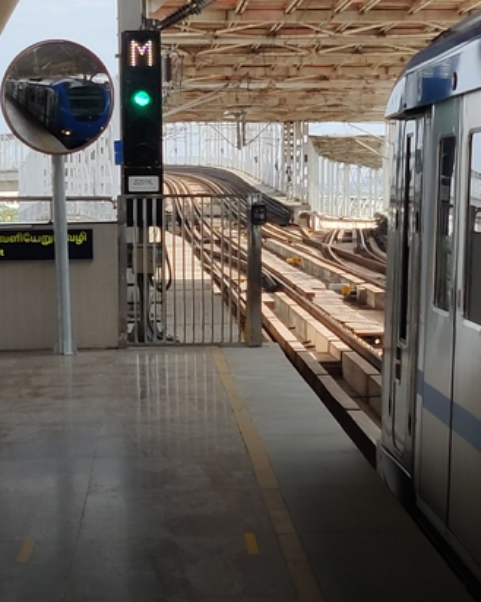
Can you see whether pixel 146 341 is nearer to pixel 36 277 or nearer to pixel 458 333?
pixel 36 277

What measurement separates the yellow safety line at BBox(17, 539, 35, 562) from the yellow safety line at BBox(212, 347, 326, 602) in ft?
4.15

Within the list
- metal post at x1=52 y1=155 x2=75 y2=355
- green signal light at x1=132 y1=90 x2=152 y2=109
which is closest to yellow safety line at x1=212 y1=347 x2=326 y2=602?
metal post at x1=52 y1=155 x2=75 y2=355

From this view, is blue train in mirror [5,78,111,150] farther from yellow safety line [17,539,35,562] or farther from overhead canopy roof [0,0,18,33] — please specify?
yellow safety line [17,539,35,562]

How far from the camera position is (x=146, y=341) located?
33.6ft

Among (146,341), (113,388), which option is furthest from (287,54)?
(113,388)

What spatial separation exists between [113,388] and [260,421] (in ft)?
5.58

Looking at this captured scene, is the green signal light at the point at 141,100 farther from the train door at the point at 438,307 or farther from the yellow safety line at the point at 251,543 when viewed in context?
the yellow safety line at the point at 251,543

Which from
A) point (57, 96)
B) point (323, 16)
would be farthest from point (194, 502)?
point (323, 16)

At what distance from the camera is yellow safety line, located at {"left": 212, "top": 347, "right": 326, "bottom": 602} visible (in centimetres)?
425

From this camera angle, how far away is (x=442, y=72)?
4.70 m

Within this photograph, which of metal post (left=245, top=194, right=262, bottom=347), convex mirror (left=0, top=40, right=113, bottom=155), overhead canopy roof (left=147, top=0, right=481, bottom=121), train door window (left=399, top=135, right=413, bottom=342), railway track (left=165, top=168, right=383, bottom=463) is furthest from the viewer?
overhead canopy roof (left=147, top=0, right=481, bottom=121)

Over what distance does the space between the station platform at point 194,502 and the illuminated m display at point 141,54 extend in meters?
3.61

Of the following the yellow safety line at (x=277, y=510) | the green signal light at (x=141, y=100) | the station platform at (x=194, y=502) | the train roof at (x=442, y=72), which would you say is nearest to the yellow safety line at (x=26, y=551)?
the station platform at (x=194, y=502)

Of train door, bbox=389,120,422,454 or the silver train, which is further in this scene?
train door, bbox=389,120,422,454
